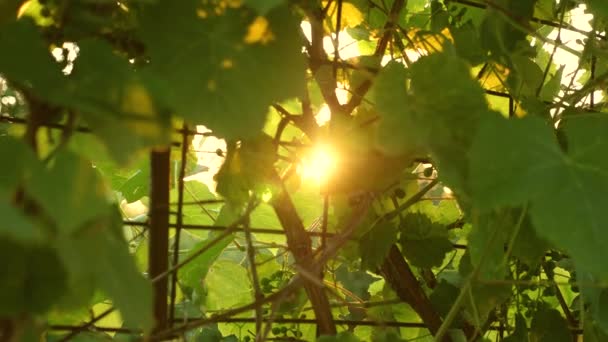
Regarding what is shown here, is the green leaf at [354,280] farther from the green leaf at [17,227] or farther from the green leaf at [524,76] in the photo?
the green leaf at [17,227]

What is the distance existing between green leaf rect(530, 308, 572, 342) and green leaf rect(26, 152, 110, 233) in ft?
2.80

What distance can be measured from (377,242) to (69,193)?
640 millimetres

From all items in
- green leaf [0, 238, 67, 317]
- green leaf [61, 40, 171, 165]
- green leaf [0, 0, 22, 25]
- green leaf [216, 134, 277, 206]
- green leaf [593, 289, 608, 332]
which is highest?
green leaf [0, 0, 22, 25]

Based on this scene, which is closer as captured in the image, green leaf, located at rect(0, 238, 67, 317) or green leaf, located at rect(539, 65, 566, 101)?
green leaf, located at rect(0, 238, 67, 317)

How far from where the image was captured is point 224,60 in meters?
0.53

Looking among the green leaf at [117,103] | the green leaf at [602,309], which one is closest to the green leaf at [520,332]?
the green leaf at [602,309]

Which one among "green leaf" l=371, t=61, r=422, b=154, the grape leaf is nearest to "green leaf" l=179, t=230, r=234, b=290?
the grape leaf

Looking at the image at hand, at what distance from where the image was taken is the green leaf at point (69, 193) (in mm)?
383

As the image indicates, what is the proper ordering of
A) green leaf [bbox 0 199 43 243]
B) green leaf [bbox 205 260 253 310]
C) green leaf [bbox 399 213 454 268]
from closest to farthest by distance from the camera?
green leaf [bbox 0 199 43 243] → green leaf [bbox 399 213 454 268] → green leaf [bbox 205 260 253 310]

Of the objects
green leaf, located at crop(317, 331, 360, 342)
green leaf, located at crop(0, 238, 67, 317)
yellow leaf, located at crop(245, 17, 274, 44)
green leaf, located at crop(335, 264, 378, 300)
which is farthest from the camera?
green leaf, located at crop(335, 264, 378, 300)

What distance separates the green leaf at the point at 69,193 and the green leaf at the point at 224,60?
10 cm

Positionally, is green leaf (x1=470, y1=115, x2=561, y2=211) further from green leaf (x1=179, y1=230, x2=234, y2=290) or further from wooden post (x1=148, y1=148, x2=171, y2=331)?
green leaf (x1=179, y1=230, x2=234, y2=290)

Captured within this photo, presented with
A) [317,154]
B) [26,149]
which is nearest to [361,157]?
[317,154]

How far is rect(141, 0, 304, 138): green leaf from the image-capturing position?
51 centimetres
